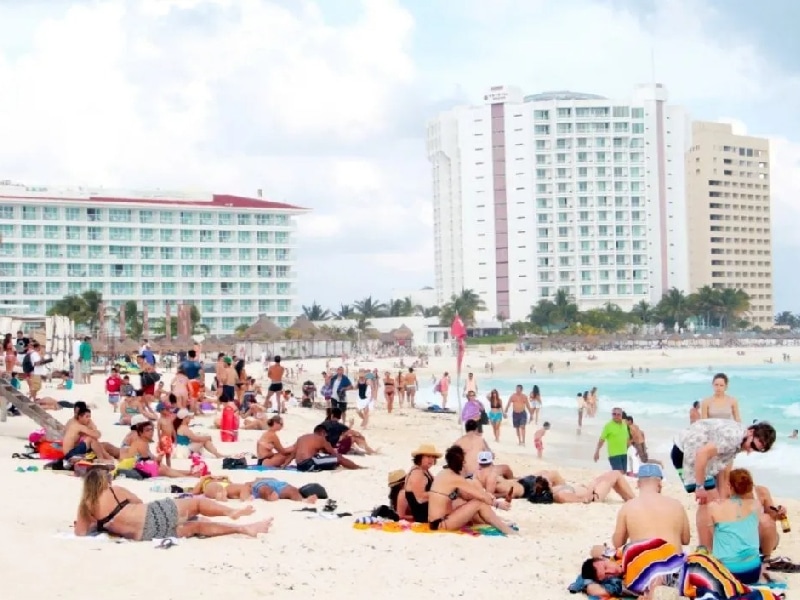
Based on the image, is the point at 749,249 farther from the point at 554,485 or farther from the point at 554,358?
the point at 554,485

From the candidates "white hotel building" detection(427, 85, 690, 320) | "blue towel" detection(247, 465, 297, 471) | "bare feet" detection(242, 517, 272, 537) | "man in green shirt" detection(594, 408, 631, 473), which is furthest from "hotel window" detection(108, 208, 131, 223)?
"bare feet" detection(242, 517, 272, 537)

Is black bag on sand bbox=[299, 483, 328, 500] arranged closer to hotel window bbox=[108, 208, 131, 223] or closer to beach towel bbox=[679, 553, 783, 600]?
beach towel bbox=[679, 553, 783, 600]

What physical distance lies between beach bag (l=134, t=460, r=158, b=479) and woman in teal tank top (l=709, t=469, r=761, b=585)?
6650mm

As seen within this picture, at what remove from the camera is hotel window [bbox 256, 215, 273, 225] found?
9012 cm

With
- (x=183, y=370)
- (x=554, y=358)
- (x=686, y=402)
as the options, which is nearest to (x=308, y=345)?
(x=554, y=358)

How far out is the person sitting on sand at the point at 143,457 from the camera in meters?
12.4

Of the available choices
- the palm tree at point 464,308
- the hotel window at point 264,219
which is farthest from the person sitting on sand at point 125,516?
the palm tree at point 464,308

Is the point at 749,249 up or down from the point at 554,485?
up

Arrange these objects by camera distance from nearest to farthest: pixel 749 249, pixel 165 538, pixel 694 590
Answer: pixel 694 590, pixel 165 538, pixel 749 249

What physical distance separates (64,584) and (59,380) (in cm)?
2155

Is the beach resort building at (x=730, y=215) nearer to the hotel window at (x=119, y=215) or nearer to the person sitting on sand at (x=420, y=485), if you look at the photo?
the hotel window at (x=119, y=215)

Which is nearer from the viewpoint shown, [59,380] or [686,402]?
[59,380]

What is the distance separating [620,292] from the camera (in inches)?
4528

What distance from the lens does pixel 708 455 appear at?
7.61 metres
